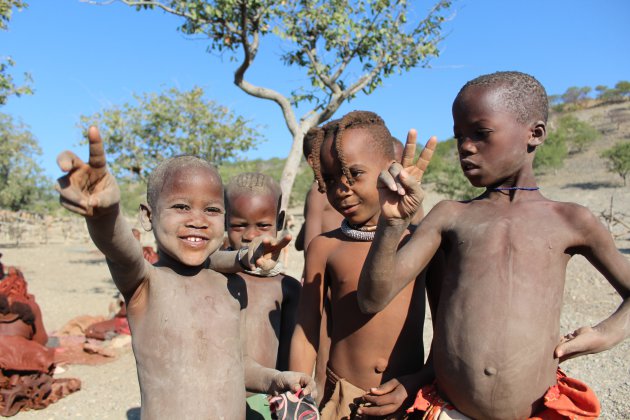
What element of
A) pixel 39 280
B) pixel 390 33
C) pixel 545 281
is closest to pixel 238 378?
pixel 545 281

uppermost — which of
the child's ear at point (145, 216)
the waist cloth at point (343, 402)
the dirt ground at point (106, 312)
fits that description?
the child's ear at point (145, 216)

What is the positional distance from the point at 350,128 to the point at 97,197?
1130 millimetres

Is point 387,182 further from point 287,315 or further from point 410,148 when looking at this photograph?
point 287,315

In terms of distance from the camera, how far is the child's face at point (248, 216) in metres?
2.71

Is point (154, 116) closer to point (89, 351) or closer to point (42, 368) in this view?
point (89, 351)

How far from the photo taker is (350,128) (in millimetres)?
2195

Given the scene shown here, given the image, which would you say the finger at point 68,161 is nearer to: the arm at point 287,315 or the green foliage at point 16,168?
the arm at point 287,315

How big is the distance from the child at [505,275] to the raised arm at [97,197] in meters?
0.78

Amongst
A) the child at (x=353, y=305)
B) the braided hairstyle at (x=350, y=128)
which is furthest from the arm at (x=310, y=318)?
the braided hairstyle at (x=350, y=128)

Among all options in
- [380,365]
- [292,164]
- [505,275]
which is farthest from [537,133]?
[292,164]

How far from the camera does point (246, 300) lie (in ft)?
7.59

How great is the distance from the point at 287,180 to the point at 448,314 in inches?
215

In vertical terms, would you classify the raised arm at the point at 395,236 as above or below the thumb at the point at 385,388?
above

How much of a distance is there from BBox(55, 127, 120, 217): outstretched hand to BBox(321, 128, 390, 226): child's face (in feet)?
3.16
